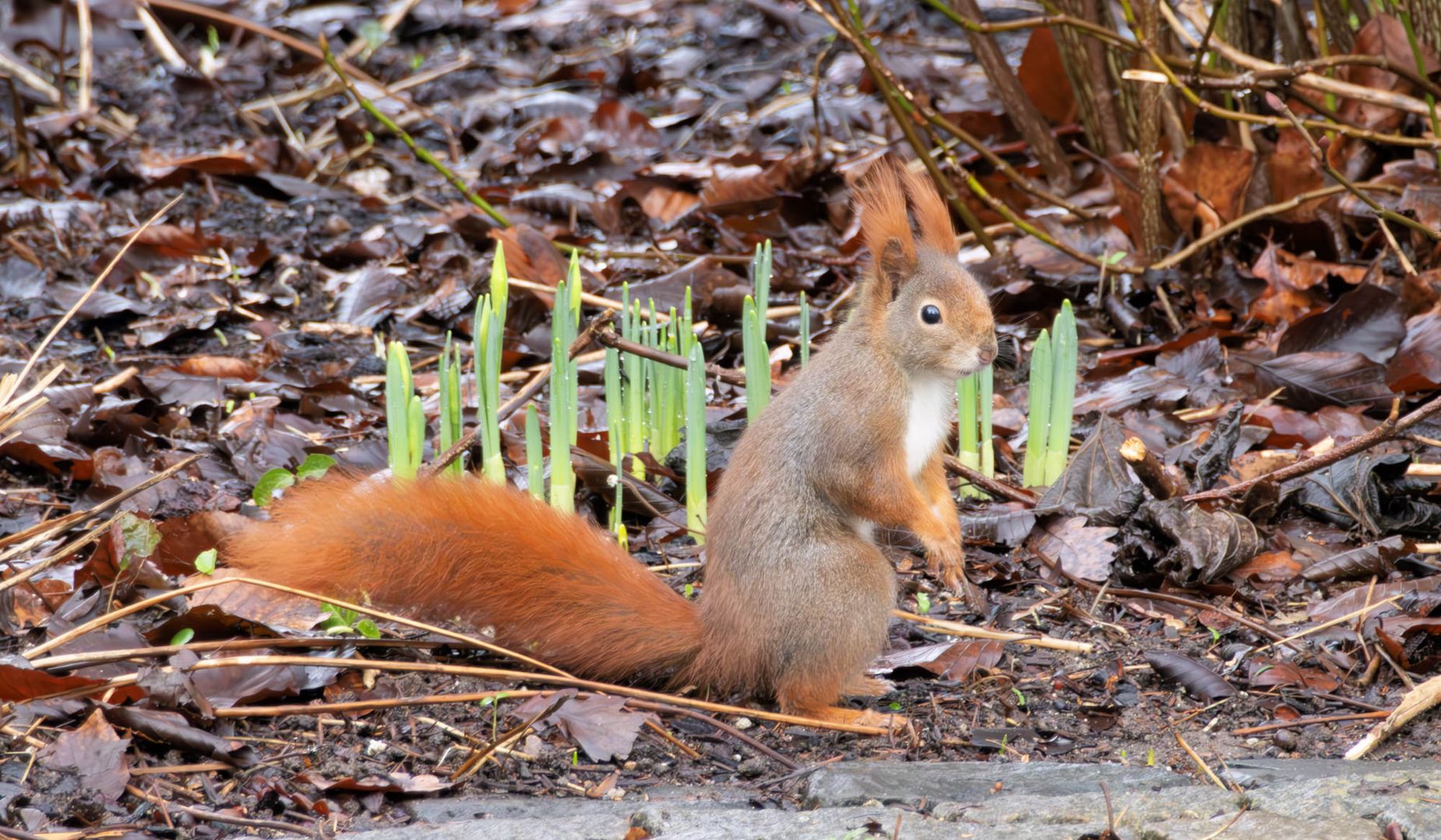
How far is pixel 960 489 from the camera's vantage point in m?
3.24

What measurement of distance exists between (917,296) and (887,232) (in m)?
0.13

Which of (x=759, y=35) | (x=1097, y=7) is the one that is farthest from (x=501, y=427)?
(x=759, y=35)

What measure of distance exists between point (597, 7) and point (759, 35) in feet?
3.30

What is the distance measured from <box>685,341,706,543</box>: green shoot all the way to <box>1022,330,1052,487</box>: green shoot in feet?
2.22

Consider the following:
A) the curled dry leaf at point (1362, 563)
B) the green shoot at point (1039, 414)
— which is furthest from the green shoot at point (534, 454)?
the curled dry leaf at point (1362, 563)

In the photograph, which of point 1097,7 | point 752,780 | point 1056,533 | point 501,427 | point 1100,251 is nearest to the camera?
point 752,780

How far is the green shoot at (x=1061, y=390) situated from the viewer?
2904mm

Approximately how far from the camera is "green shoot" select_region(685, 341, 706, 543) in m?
2.76

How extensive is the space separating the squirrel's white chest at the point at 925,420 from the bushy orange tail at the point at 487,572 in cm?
51

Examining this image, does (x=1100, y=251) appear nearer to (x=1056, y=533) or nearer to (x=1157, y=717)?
(x=1056, y=533)

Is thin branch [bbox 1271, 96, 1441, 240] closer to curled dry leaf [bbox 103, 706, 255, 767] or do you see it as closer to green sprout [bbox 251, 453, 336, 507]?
green sprout [bbox 251, 453, 336, 507]

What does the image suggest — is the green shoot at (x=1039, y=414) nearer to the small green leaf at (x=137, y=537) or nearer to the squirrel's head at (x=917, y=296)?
the squirrel's head at (x=917, y=296)

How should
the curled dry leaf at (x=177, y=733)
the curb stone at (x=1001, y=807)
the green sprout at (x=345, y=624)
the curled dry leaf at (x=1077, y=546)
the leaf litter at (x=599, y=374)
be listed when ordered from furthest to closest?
1. the curled dry leaf at (x=1077, y=546)
2. the green sprout at (x=345, y=624)
3. the leaf litter at (x=599, y=374)
4. the curled dry leaf at (x=177, y=733)
5. the curb stone at (x=1001, y=807)

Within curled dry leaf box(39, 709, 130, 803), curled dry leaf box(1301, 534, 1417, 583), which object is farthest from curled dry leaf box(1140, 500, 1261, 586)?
curled dry leaf box(39, 709, 130, 803)
